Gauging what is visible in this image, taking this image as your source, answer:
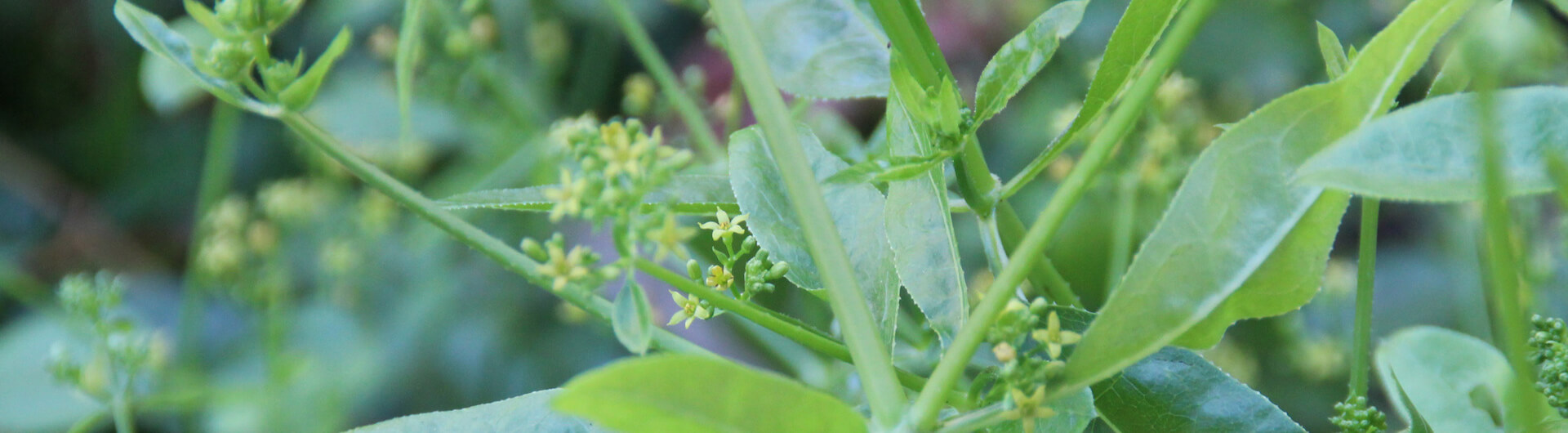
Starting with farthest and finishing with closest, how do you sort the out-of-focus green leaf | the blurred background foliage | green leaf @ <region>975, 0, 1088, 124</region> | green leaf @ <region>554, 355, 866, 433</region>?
the blurred background foliage < the out-of-focus green leaf < green leaf @ <region>975, 0, 1088, 124</region> < green leaf @ <region>554, 355, 866, 433</region>

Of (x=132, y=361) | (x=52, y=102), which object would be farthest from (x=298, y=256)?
(x=132, y=361)

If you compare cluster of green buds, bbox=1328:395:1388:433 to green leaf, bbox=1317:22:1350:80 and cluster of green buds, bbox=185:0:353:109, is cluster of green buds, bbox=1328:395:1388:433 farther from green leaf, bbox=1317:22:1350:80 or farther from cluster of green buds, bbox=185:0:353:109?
cluster of green buds, bbox=185:0:353:109

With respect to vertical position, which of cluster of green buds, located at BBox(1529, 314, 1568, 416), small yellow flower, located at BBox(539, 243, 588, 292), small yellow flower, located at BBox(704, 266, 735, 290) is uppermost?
small yellow flower, located at BBox(539, 243, 588, 292)

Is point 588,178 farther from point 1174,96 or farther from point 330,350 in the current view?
point 330,350

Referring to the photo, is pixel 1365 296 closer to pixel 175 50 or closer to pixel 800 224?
pixel 800 224

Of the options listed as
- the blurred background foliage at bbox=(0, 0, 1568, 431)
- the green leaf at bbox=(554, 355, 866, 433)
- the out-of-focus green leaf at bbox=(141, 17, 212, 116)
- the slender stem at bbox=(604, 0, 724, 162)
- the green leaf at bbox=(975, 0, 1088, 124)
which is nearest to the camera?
the green leaf at bbox=(554, 355, 866, 433)

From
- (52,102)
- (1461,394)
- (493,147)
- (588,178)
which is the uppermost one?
(52,102)

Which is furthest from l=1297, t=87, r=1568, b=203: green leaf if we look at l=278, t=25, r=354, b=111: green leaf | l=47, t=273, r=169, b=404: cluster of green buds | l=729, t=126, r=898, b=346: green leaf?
l=47, t=273, r=169, b=404: cluster of green buds
